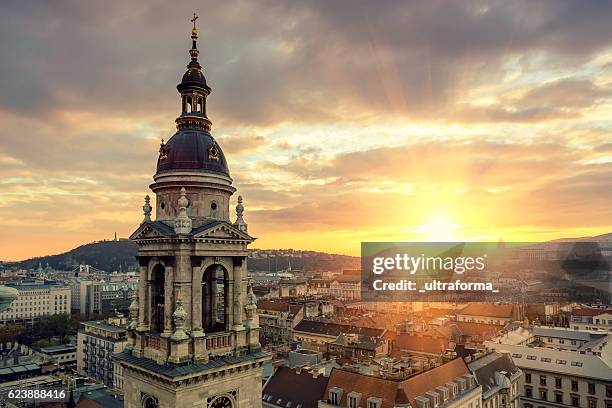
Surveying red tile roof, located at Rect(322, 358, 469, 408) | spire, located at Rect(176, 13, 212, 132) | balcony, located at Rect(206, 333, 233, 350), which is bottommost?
red tile roof, located at Rect(322, 358, 469, 408)

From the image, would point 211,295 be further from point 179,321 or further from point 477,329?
point 477,329

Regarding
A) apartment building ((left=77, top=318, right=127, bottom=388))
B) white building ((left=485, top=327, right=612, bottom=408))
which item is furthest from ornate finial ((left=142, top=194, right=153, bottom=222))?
apartment building ((left=77, top=318, right=127, bottom=388))

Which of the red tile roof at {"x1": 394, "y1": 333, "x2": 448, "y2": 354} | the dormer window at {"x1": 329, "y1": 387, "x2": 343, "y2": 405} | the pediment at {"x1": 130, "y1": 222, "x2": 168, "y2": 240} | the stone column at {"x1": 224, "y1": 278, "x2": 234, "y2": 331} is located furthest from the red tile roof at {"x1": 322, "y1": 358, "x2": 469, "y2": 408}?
the pediment at {"x1": 130, "y1": 222, "x2": 168, "y2": 240}

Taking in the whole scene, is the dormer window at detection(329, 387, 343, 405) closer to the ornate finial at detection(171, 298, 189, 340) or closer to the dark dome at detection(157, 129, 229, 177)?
the ornate finial at detection(171, 298, 189, 340)

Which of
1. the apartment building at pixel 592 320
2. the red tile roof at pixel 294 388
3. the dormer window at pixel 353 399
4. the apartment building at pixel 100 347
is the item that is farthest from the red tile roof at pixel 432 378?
→ the apartment building at pixel 592 320

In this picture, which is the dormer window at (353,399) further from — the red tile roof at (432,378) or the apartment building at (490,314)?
the apartment building at (490,314)

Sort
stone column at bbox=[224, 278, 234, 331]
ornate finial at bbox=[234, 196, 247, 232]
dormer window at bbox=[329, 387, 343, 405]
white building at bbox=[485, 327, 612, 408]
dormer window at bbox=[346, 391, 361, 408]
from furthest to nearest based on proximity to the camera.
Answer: white building at bbox=[485, 327, 612, 408] → dormer window at bbox=[329, 387, 343, 405] → dormer window at bbox=[346, 391, 361, 408] → ornate finial at bbox=[234, 196, 247, 232] → stone column at bbox=[224, 278, 234, 331]

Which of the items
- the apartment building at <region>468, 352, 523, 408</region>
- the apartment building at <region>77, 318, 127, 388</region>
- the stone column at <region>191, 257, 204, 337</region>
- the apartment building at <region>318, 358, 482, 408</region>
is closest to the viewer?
the stone column at <region>191, 257, 204, 337</region>

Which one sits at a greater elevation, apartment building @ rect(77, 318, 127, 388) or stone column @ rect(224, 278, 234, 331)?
stone column @ rect(224, 278, 234, 331)

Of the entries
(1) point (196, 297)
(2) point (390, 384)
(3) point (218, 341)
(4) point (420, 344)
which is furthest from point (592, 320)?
(1) point (196, 297)

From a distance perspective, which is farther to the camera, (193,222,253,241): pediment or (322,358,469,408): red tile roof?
(322,358,469,408): red tile roof
